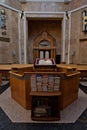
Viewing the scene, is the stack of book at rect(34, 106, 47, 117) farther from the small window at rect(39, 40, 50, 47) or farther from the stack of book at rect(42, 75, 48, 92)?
the small window at rect(39, 40, 50, 47)

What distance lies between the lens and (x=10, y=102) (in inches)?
144

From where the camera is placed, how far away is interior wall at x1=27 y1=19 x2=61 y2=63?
11773 millimetres

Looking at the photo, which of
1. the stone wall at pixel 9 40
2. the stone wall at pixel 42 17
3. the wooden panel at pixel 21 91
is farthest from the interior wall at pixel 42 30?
the wooden panel at pixel 21 91

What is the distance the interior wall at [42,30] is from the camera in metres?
11.8

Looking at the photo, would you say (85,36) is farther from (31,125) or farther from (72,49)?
(31,125)

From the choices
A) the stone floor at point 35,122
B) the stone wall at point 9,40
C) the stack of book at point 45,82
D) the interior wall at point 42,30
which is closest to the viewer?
the stone floor at point 35,122

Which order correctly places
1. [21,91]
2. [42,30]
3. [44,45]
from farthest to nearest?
[42,30]
[44,45]
[21,91]

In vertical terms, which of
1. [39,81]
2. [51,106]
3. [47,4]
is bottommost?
[51,106]

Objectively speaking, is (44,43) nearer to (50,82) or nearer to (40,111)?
(50,82)

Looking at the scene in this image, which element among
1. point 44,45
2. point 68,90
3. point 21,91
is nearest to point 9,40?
point 44,45

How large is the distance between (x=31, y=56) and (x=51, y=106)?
9.33m

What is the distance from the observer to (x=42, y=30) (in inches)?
463

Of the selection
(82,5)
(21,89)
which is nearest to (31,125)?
(21,89)

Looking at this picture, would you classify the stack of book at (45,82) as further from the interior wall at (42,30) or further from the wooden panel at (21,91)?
the interior wall at (42,30)
